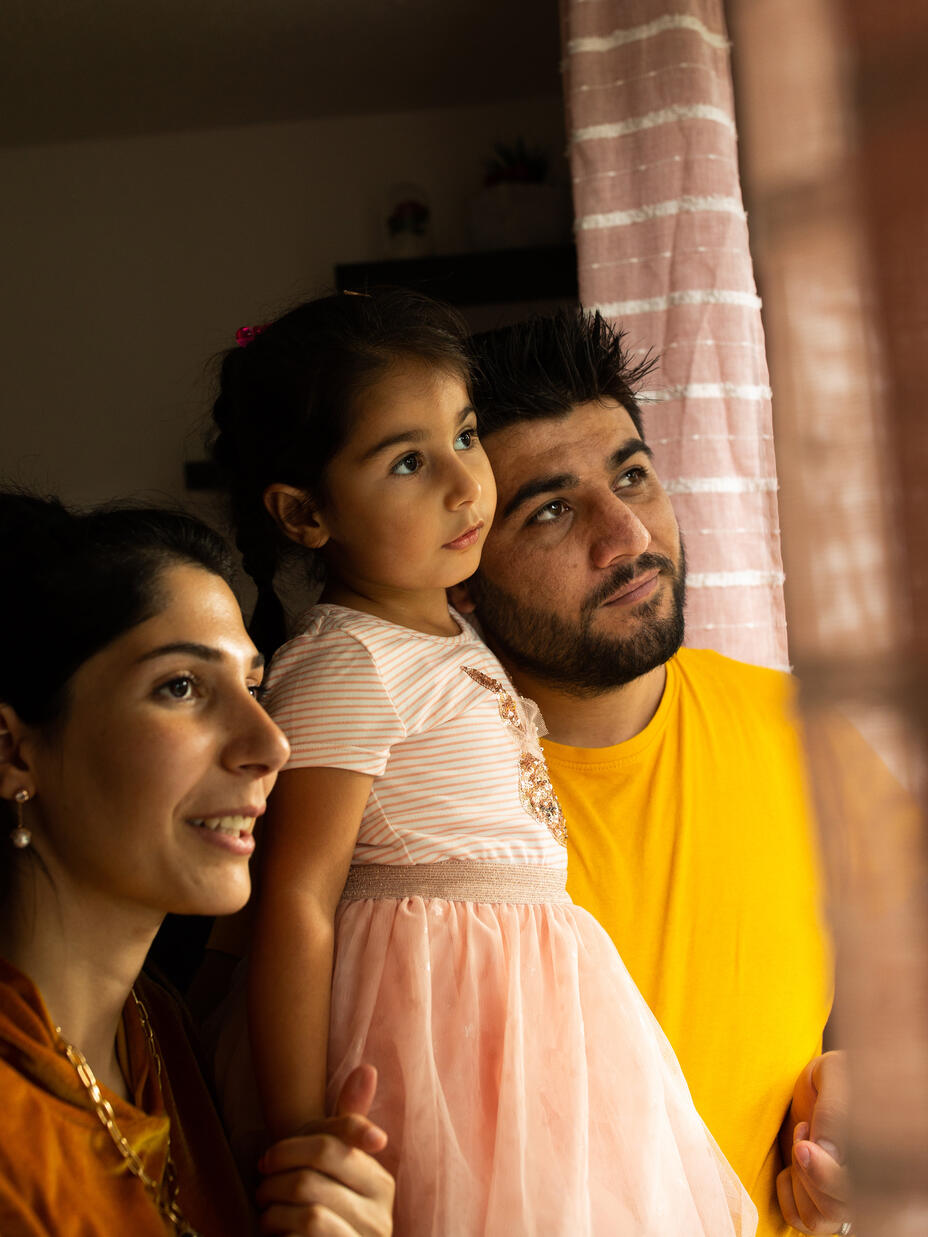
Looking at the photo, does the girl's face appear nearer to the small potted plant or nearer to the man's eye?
the man's eye

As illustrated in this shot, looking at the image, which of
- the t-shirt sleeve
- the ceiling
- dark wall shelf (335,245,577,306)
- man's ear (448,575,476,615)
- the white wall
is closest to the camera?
the t-shirt sleeve

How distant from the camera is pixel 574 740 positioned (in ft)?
4.87

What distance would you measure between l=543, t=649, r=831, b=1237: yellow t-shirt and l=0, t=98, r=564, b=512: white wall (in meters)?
2.08

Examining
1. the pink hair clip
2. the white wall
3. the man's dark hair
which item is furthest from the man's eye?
the white wall

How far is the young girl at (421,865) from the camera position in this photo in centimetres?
98

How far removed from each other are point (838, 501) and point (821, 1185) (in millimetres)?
1211

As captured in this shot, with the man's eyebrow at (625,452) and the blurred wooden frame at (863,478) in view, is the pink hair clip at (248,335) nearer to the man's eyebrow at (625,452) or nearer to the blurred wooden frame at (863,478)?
the man's eyebrow at (625,452)

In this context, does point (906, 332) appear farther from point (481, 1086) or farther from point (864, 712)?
point (481, 1086)

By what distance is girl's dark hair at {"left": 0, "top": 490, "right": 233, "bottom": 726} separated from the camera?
0.94 meters

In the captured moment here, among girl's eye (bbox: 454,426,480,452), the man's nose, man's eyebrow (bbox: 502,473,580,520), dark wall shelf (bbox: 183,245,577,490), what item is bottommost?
the man's nose

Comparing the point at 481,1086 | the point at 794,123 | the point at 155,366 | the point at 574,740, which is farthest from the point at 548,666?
the point at 155,366

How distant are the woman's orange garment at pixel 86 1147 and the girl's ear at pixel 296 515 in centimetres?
53

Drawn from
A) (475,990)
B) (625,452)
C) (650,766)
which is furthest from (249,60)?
(475,990)

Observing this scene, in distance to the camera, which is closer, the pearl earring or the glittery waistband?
the pearl earring
